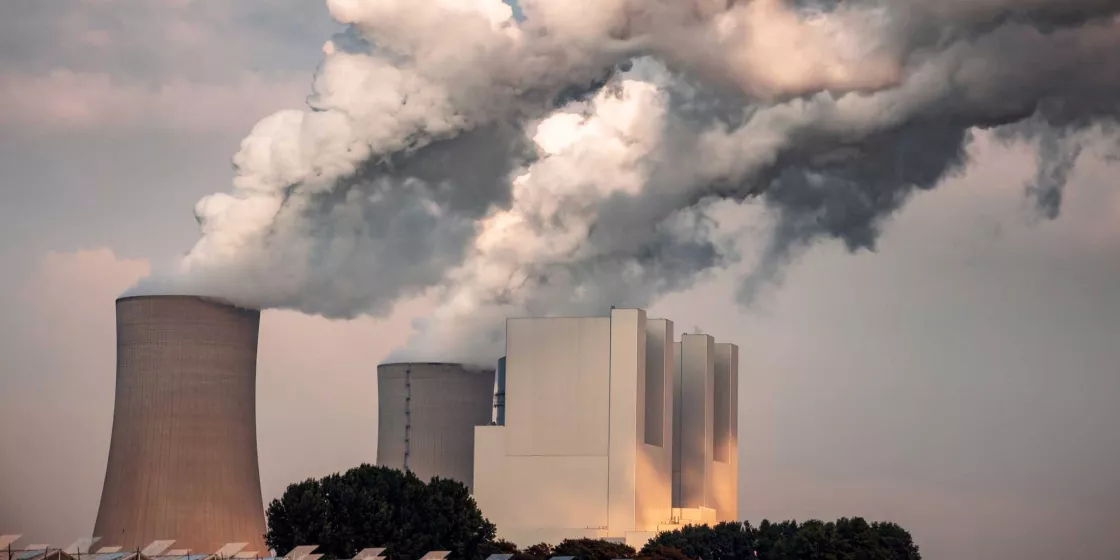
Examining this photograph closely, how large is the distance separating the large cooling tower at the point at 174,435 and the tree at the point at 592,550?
9.51 meters

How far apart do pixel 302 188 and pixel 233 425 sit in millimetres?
8310

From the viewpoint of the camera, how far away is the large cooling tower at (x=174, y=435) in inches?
1992

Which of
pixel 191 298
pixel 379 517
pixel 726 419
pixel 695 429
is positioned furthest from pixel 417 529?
pixel 726 419

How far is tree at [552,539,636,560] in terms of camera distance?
4706 centimetres

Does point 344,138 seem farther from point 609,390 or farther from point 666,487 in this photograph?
point 666,487

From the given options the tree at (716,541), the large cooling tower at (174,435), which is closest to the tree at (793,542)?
the tree at (716,541)

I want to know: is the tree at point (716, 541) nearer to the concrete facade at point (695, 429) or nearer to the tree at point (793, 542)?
the tree at point (793, 542)

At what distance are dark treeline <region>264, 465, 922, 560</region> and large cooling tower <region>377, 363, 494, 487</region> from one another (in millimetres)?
8122

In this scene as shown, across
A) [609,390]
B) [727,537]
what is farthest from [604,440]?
[727,537]

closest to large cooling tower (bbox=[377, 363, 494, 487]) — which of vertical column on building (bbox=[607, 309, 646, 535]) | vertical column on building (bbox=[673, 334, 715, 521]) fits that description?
vertical column on building (bbox=[673, 334, 715, 521])

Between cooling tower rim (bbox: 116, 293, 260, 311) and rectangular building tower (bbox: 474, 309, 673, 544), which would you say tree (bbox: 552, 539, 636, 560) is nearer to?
rectangular building tower (bbox: 474, 309, 673, 544)

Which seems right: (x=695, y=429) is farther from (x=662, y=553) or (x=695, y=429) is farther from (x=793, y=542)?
(x=662, y=553)

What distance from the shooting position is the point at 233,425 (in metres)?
51.9

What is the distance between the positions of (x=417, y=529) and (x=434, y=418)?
11862mm
